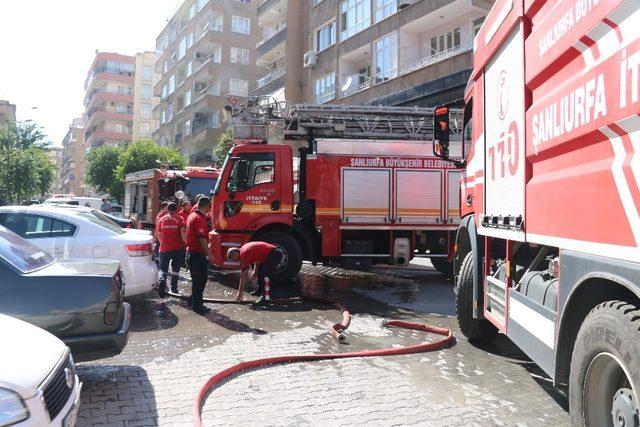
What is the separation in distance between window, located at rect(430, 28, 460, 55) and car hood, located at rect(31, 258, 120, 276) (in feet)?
62.0

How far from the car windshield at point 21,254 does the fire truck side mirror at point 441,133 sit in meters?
4.40

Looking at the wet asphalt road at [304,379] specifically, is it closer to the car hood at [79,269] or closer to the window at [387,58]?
the car hood at [79,269]

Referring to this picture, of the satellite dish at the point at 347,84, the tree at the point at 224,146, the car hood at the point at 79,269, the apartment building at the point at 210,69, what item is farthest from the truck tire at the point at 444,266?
the apartment building at the point at 210,69

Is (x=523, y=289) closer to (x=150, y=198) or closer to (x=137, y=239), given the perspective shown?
(x=137, y=239)

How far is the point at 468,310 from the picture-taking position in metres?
5.99

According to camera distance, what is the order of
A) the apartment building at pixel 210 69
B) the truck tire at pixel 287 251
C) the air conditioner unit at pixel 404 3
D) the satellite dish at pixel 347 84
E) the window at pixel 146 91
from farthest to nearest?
1. the window at pixel 146 91
2. the apartment building at pixel 210 69
3. the satellite dish at pixel 347 84
4. the air conditioner unit at pixel 404 3
5. the truck tire at pixel 287 251

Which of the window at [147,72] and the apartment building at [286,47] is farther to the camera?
the window at [147,72]

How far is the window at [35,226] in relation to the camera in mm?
7227

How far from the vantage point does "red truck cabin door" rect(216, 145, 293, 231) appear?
398 inches

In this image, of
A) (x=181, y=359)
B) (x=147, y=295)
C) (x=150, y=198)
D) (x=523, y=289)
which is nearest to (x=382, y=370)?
(x=523, y=289)

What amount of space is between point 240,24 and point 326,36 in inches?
854

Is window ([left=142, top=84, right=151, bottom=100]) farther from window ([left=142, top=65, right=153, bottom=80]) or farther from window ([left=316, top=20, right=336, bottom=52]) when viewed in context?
window ([left=316, top=20, right=336, bottom=52])

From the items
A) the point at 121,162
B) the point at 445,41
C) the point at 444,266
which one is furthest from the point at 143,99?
the point at 444,266

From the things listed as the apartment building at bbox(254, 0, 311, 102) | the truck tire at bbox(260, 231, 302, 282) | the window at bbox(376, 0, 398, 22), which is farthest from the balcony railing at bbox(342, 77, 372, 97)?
the truck tire at bbox(260, 231, 302, 282)
